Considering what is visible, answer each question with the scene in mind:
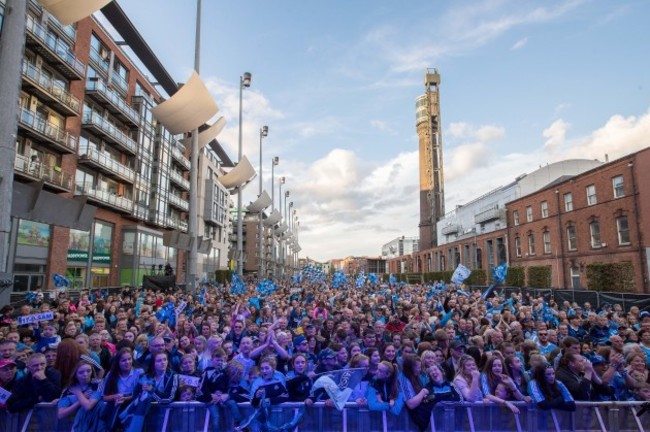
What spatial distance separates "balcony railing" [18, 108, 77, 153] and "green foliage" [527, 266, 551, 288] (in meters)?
37.6

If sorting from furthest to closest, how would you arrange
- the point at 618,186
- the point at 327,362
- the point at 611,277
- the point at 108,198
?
1. the point at 108,198
2. the point at 618,186
3. the point at 611,277
4. the point at 327,362

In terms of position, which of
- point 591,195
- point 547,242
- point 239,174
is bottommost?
point 547,242

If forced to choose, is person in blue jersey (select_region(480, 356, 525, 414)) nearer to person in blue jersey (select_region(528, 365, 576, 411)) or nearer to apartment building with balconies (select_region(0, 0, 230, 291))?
person in blue jersey (select_region(528, 365, 576, 411))

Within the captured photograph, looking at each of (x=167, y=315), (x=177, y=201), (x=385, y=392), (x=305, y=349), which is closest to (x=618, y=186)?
(x=305, y=349)

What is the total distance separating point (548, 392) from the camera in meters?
5.00

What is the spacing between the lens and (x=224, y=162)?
7588 centimetres

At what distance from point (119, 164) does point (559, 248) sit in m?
37.9

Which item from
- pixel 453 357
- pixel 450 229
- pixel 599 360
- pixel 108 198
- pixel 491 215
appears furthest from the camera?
pixel 450 229

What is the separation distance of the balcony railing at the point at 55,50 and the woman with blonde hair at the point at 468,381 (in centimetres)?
2827

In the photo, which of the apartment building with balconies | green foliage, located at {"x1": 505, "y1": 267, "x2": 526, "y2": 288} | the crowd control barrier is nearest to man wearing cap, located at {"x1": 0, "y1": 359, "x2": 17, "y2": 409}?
the crowd control barrier

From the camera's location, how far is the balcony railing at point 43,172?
22.5 metres

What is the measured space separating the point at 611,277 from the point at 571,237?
7.46 meters

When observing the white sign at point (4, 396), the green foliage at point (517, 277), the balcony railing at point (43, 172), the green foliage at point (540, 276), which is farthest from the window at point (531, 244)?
the white sign at point (4, 396)

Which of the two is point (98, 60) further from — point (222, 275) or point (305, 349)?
point (305, 349)
